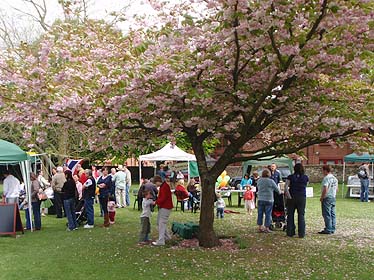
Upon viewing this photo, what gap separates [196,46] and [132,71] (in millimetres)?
1193

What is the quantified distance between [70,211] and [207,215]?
4.74 m

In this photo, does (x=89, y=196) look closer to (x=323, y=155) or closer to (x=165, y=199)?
(x=165, y=199)

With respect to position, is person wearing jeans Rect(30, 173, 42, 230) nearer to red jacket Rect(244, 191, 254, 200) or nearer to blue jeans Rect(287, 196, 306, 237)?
Result: blue jeans Rect(287, 196, 306, 237)

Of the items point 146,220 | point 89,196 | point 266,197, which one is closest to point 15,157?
point 89,196

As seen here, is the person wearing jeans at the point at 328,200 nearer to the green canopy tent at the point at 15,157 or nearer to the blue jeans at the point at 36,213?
the blue jeans at the point at 36,213

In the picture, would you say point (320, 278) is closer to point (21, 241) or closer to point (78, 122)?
point (78, 122)

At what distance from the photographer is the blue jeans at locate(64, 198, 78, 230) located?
Answer: 1335 cm

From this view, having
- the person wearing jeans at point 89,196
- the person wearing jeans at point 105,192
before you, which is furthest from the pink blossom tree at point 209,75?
the person wearing jeans at point 105,192

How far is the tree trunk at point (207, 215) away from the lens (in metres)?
10.6

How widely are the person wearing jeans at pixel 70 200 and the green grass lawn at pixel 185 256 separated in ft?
1.36

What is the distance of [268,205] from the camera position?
1265cm

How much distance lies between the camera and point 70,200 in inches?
528

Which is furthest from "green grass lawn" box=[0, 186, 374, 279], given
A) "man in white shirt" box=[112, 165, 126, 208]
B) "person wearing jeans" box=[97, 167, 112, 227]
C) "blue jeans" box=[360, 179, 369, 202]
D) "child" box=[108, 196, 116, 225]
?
"blue jeans" box=[360, 179, 369, 202]

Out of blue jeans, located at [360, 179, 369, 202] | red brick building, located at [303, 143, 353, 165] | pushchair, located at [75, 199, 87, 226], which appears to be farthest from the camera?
red brick building, located at [303, 143, 353, 165]
